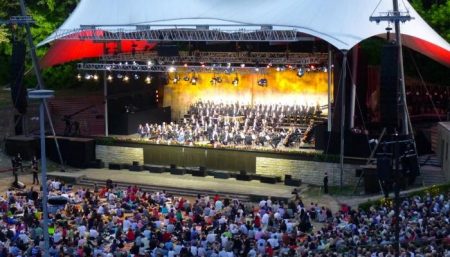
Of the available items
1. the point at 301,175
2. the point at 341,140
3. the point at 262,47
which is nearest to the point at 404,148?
the point at 341,140

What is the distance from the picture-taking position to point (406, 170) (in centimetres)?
3147

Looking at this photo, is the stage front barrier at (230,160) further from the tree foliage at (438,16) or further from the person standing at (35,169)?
the tree foliage at (438,16)

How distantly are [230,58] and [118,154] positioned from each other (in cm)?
756

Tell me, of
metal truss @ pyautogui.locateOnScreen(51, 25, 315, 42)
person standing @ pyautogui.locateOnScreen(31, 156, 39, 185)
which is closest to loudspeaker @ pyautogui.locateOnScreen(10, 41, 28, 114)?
metal truss @ pyautogui.locateOnScreen(51, 25, 315, 42)

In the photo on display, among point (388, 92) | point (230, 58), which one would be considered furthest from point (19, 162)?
point (388, 92)

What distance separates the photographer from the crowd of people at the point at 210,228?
21.9 meters

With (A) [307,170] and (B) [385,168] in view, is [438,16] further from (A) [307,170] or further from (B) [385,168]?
(B) [385,168]

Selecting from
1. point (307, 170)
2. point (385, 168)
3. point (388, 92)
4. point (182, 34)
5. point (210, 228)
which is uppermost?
point (182, 34)

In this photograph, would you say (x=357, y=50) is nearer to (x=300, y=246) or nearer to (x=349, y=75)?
(x=349, y=75)

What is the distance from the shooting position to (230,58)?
137 feet

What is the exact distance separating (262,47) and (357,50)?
654cm

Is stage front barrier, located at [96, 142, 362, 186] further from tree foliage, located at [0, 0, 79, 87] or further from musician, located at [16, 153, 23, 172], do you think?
tree foliage, located at [0, 0, 79, 87]

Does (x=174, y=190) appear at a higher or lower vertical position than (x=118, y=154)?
lower

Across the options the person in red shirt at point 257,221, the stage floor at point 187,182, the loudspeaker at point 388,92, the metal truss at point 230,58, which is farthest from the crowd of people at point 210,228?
the metal truss at point 230,58
